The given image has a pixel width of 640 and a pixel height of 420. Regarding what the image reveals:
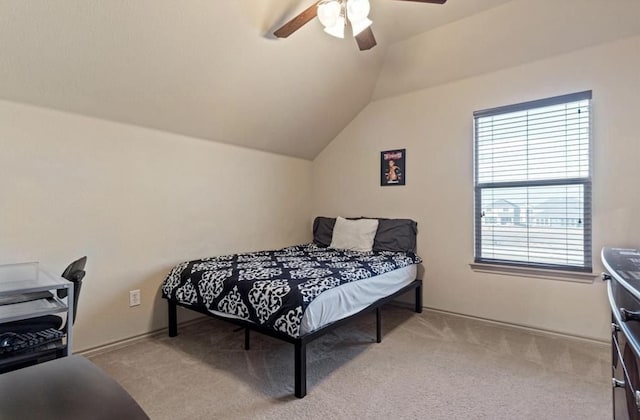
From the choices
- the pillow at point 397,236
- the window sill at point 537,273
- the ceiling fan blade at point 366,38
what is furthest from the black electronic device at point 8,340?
the window sill at point 537,273

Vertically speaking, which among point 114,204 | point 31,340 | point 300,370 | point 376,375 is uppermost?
point 114,204

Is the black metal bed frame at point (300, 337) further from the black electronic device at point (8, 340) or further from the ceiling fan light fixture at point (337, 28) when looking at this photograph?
the ceiling fan light fixture at point (337, 28)

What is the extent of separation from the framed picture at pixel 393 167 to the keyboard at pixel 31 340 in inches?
123

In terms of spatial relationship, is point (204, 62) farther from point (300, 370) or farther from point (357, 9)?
point (300, 370)

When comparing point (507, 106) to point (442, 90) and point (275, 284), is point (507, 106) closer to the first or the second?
point (442, 90)

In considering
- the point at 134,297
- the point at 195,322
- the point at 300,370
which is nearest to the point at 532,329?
the point at 300,370

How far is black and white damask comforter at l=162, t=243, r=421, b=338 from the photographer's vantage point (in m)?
1.93

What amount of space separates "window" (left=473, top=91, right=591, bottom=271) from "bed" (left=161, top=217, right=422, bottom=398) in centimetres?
81

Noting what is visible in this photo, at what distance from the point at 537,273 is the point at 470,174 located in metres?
1.06

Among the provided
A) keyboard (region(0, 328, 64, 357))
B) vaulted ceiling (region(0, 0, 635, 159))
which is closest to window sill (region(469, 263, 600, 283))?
vaulted ceiling (region(0, 0, 635, 159))

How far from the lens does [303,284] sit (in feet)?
6.66

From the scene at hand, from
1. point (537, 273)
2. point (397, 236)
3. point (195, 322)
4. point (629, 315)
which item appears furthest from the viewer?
point (397, 236)

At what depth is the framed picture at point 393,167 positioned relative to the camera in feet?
11.8

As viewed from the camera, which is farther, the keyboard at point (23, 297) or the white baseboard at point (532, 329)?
the white baseboard at point (532, 329)
